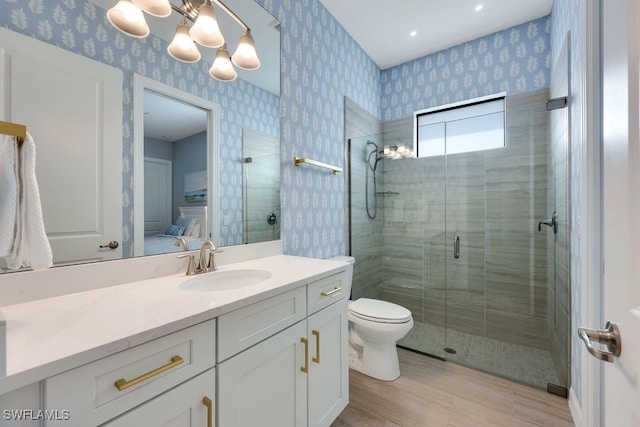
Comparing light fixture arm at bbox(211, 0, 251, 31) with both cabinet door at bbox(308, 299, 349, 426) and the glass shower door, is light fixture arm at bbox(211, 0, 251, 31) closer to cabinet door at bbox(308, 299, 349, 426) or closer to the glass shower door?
cabinet door at bbox(308, 299, 349, 426)

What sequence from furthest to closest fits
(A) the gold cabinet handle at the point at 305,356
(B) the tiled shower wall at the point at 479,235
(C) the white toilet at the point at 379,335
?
1. (B) the tiled shower wall at the point at 479,235
2. (C) the white toilet at the point at 379,335
3. (A) the gold cabinet handle at the point at 305,356

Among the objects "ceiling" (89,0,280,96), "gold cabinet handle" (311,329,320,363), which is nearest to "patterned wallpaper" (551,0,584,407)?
"gold cabinet handle" (311,329,320,363)

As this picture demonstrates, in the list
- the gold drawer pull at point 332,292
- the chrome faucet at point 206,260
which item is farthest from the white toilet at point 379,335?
the chrome faucet at point 206,260

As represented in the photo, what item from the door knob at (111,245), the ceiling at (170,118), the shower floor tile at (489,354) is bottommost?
the shower floor tile at (489,354)

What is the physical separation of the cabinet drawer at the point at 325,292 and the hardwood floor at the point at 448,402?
2.45 feet

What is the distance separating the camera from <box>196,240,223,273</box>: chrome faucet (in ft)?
4.12

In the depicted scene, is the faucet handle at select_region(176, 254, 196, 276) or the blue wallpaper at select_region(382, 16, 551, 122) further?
the blue wallpaper at select_region(382, 16, 551, 122)

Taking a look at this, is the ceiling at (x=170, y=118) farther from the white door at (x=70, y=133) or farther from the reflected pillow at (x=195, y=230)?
the reflected pillow at (x=195, y=230)

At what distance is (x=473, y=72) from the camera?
103 inches

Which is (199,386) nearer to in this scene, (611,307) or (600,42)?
(611,307)

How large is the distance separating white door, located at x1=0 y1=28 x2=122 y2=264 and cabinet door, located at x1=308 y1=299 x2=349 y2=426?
0.91 meters

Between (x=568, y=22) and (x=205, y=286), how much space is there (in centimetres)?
254

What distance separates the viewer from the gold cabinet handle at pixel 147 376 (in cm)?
59

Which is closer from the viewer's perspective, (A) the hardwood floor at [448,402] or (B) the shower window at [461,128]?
(A) the hardwood floor at [448,402]
